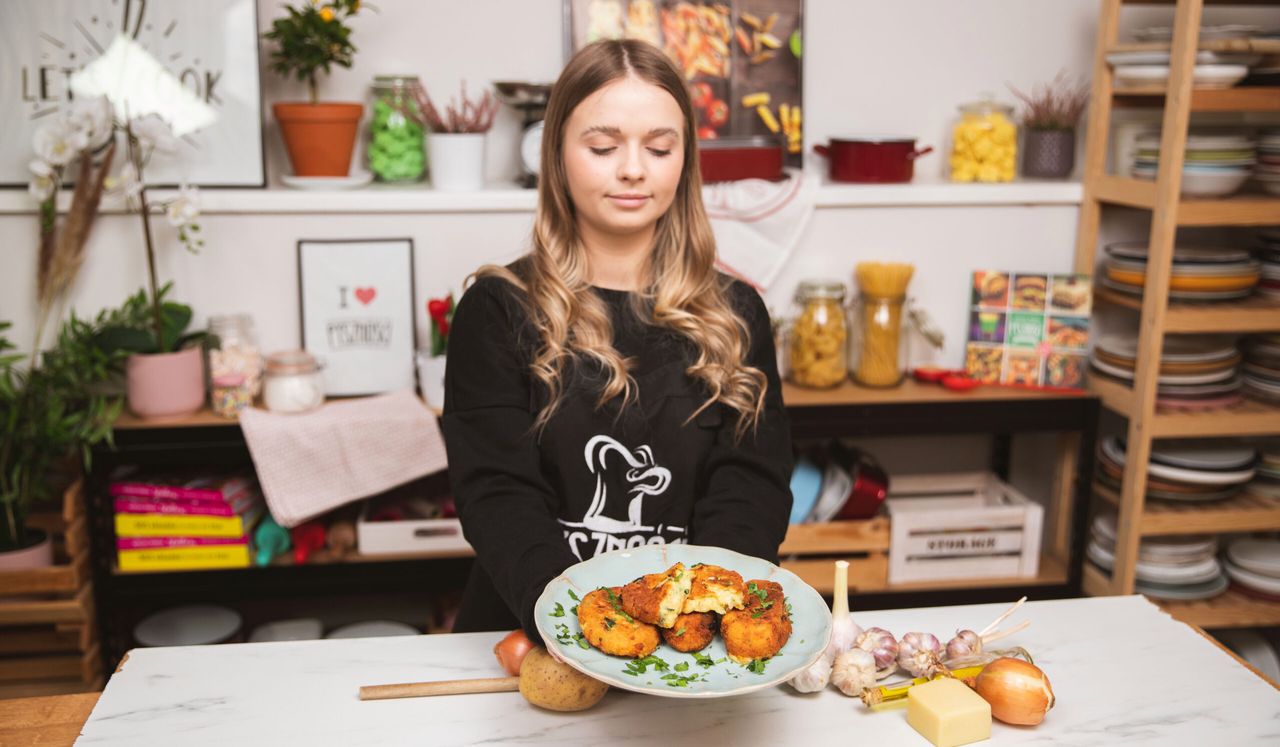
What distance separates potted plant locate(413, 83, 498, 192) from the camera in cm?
242

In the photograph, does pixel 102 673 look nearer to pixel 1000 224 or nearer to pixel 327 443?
pixel 327 443

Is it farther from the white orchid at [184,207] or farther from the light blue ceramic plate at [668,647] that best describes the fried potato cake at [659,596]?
the white orchid at [184,207]

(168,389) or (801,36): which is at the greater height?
(801,36)

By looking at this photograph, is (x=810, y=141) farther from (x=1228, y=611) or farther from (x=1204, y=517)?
(x=1228, y=611)

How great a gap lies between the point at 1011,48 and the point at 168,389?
7.05 feet

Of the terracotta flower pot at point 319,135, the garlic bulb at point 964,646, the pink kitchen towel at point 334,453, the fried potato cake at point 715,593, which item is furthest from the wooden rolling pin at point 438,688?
the terracotta flower pot at point 319,135

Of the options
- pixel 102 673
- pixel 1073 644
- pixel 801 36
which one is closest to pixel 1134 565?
pixel 1073 644

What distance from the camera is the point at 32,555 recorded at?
224cm

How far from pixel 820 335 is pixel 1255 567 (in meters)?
1.17

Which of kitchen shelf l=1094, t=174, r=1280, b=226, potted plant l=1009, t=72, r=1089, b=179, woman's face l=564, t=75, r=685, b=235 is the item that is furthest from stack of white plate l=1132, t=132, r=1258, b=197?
woman's face l=564, t=75, r=685, b=235

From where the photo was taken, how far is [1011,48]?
271 cm

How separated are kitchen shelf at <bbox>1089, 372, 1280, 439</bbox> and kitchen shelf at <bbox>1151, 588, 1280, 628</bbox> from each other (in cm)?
41

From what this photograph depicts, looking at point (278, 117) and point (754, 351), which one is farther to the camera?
point (278, 117)

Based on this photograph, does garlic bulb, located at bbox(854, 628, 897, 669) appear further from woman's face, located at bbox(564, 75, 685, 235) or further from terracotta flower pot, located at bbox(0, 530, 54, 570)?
terracotta flower pot, located at bbox(0, 530, 54, 570)
